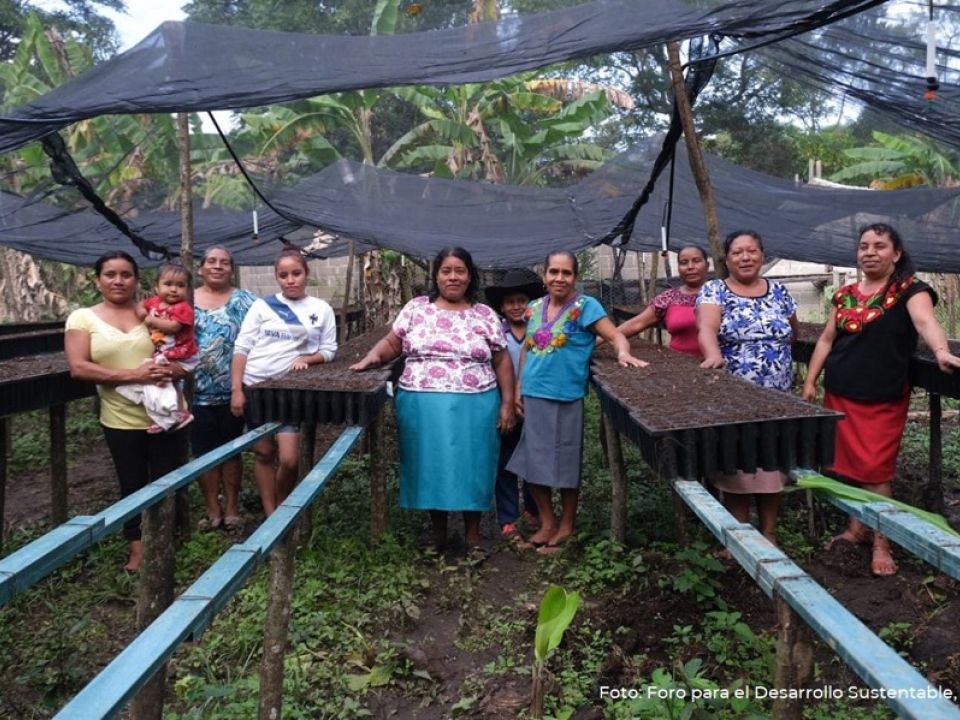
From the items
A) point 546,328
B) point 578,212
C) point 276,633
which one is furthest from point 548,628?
point 578,212

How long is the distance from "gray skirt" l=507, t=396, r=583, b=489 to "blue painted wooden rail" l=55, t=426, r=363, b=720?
164 centimetres

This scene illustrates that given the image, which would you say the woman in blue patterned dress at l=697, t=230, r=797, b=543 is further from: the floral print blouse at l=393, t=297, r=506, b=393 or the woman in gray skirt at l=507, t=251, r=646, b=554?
the floral print blouse at l=393, t=297, r=506, b=393

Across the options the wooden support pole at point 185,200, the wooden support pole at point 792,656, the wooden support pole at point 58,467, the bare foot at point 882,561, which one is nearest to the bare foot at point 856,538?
the bare foot at point 882,561

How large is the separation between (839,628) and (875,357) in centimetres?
237

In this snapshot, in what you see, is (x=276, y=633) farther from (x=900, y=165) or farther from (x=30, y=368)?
(x=900, y=165)

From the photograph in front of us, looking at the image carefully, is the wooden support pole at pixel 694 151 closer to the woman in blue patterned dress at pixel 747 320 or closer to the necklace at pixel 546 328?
the woman in blue patterned dress at pixel 747 320

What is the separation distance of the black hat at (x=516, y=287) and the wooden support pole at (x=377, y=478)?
100cm

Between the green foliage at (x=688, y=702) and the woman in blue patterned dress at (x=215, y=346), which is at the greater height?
the woman in blue patterned dress at (x=215, y=346)

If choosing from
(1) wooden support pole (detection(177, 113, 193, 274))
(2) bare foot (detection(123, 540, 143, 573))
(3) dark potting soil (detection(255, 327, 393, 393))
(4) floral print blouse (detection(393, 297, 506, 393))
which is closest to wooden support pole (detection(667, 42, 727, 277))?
(4) floral print blouse (detection(393, 297, 506, 393))

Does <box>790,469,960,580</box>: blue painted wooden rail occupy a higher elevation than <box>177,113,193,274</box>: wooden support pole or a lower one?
lower

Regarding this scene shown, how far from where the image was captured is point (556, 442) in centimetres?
361

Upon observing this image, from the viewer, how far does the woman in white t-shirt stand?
3680mm

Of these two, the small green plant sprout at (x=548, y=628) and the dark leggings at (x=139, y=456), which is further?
the dark leggings at (x=139, y=456)

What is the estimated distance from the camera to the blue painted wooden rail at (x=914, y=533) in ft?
5.39
